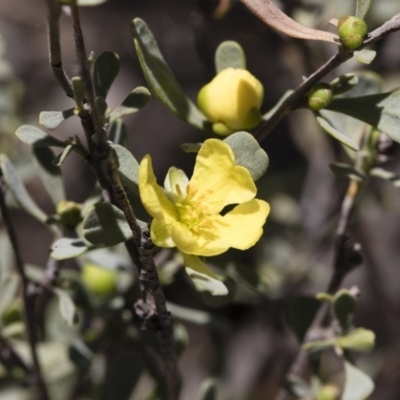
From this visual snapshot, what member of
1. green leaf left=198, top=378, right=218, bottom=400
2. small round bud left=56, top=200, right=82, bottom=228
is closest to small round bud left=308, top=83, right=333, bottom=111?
small round bud left=56, top=200, right=82, bottom=228

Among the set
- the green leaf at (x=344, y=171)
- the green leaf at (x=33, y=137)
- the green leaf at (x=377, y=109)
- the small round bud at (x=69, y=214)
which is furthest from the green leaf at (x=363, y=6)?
the small round bud at (x=69, y=214)

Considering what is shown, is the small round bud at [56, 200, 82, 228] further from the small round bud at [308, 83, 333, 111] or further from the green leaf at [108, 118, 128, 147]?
the small round bud at [308, 83, 333, 111]

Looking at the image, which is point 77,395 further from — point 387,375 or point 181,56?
point 181,56

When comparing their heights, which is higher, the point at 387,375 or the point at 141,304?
the point at 141,304

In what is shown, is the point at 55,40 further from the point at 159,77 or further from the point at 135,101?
the point at 159,77

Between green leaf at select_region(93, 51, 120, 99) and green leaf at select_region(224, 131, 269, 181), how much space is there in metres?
0.21

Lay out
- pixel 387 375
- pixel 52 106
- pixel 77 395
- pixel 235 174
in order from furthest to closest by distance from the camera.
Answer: pixel 52 106
pixel 387 375
pixel 77 395
pixel 235 174

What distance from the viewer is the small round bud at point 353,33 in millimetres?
979

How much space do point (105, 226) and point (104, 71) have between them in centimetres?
25

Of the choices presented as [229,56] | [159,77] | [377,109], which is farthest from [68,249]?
[377,109]

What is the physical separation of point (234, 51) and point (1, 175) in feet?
1.63

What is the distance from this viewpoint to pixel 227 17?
225 cm

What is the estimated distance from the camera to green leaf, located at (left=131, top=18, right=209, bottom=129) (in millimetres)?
1120

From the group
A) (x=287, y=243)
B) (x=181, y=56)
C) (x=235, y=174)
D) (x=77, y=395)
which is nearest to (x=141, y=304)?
(x=235, y=174)
